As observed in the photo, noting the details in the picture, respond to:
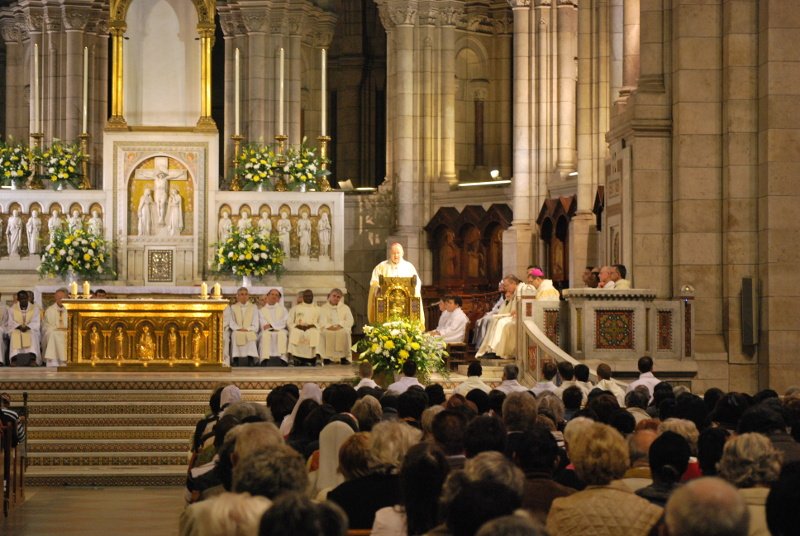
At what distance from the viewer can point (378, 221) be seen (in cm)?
2948

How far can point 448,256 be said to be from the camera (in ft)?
94.7

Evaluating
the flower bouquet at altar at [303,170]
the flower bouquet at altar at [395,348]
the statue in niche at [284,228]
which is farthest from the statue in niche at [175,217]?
the flower bouquet at altar at [395,348]

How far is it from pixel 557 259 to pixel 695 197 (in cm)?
817

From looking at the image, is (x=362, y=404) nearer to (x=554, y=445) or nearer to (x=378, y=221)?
(x=554, y=445)

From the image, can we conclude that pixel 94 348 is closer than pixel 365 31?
Yes

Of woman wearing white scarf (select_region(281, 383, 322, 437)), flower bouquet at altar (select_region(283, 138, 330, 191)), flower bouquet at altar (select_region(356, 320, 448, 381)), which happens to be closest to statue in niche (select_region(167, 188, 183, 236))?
flower bouquet at altar (select_region(283, 138, 330, 191))

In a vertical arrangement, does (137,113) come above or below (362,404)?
above

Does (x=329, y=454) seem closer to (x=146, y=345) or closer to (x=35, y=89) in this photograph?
(x=146, y=345)

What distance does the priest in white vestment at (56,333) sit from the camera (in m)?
21.3

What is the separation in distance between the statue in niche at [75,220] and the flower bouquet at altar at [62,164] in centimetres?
64

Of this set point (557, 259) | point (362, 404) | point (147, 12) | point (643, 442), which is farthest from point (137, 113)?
point (643, 442)

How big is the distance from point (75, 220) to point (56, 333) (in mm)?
2748

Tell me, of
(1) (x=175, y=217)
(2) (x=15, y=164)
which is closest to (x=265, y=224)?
(1) (x=175, y=217)

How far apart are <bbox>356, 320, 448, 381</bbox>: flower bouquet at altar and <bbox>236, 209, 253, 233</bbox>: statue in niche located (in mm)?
7408
